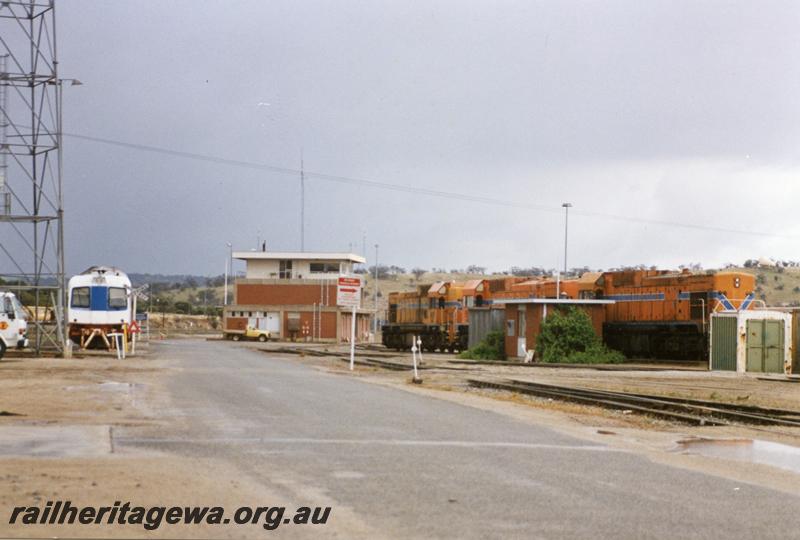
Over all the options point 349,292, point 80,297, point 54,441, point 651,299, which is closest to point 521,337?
point 651,299

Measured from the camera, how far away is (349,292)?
32.2 m

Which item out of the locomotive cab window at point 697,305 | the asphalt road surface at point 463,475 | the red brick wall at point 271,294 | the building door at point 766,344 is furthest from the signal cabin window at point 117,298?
the red brick wall at point 271,294

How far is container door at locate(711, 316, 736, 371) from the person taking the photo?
124 ft

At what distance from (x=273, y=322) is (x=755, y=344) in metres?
54.7

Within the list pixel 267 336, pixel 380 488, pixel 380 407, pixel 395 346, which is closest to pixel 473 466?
pixel 380 488

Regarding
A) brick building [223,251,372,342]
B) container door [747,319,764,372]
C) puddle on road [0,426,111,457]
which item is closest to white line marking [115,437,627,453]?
puddle on road [0,426,111,457]

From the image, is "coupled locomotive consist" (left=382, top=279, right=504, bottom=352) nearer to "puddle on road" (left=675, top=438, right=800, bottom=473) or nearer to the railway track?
the railway track

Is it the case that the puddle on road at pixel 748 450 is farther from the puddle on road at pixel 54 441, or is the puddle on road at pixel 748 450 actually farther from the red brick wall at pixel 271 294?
the red brick wall at pixel 271 294

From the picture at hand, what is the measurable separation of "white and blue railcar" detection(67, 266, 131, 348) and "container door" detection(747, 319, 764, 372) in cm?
2586

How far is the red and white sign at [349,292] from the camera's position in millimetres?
31906

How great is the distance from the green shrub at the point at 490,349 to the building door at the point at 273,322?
38.5 meters

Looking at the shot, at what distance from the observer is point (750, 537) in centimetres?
753

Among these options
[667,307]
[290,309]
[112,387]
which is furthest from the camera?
[290,309]

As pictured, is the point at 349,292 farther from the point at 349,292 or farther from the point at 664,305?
the point at 664,305
